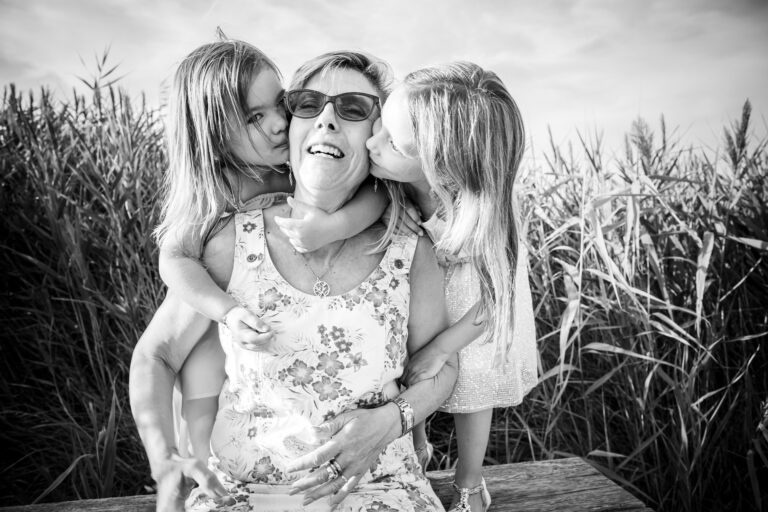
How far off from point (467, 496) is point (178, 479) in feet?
3.20

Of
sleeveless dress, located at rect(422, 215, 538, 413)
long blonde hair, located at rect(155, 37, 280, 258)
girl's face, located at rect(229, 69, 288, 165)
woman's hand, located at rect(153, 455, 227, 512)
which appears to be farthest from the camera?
sleeveless dress, located at rect(422, 215, 538, 413)

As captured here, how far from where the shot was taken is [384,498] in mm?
1662

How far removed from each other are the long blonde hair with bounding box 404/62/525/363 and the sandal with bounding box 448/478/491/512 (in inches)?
21.2

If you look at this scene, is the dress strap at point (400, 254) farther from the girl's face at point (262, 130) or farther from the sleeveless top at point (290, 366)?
the girl's face at point (262, 130)

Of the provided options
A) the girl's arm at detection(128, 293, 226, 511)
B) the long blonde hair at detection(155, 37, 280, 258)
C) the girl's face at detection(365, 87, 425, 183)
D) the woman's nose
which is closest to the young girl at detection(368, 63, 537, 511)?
the girl's face at detection(365, 87, 425, 183)

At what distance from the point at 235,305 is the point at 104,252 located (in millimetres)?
2045

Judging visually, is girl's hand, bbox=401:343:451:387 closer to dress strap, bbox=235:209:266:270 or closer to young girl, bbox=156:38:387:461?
young girl, bbox=156:38:387:461

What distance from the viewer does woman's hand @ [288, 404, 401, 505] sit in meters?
1.55

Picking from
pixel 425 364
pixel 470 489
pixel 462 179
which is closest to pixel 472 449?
pixel 470 489

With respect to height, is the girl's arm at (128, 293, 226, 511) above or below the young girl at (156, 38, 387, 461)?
below

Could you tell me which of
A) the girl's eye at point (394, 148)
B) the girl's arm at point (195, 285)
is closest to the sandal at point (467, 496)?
the girl's arm at point (195, 285)

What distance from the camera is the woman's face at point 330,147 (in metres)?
1.66

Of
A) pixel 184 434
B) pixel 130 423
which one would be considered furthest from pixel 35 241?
pixel 184 434

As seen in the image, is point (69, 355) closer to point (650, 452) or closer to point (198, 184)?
point (198, 184)
